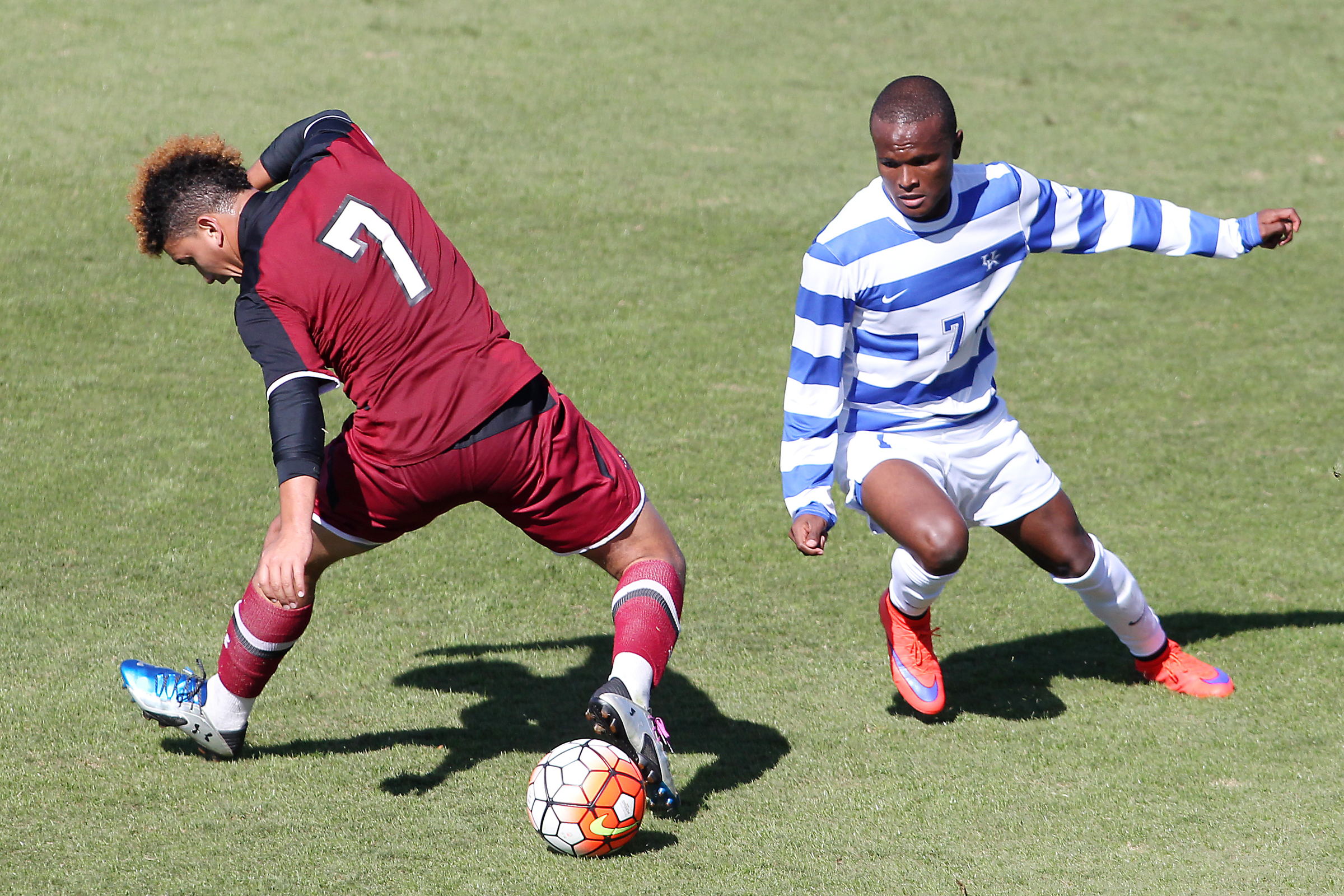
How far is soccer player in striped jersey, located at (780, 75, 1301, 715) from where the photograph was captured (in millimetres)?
4316

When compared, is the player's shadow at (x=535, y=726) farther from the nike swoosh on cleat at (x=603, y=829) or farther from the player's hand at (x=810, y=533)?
the player's hand at (x=810, y=533)

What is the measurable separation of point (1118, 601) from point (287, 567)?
9.23ft

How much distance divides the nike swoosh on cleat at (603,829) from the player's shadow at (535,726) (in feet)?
1.28

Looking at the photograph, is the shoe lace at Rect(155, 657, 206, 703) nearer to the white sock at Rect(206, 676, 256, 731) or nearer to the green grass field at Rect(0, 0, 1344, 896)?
the white sock at Rect(206, 676, 256, 731)

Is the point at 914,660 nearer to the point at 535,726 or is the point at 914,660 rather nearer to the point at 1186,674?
the point at 1186,674

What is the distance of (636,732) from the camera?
12.0 feet

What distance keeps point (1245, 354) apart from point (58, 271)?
7.56m

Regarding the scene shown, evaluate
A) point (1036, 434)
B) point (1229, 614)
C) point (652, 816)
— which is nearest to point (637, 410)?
point (1036, 434)

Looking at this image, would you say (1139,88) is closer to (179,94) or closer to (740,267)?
(740,267)

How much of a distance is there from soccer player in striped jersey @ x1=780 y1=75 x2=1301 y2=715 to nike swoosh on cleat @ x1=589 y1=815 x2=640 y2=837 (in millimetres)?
993

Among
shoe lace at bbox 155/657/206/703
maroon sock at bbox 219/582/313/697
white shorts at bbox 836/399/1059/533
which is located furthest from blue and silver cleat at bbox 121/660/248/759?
white shorts at bbox 836/399/1059/533

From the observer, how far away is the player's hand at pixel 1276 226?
4.64 meters

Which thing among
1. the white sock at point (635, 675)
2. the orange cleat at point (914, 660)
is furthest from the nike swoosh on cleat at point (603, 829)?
the orange cleat at point (914, 660)

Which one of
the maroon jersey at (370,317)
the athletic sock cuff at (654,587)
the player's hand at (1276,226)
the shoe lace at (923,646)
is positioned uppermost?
the player's hand at (1276,226)
